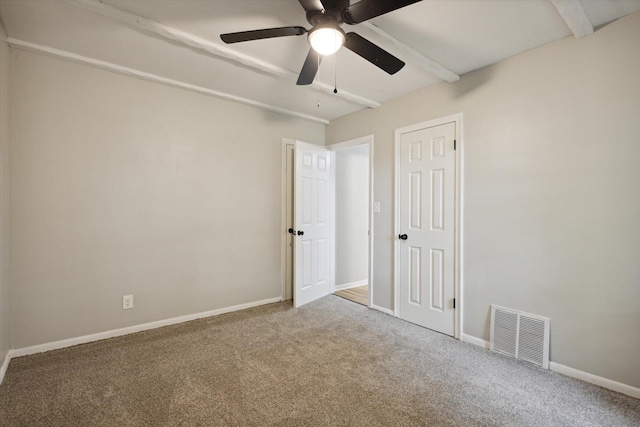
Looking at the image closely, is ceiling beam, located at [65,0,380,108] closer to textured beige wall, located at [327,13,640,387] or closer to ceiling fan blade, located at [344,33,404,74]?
ceiling fan blade, located at [344,33,404,74]

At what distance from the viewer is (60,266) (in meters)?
2.54

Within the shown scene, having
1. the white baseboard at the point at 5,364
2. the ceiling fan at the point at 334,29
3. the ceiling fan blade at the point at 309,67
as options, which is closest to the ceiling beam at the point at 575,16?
the ceiling fan at the point at 334,29

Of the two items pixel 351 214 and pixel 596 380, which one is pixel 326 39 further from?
pixel 351 214

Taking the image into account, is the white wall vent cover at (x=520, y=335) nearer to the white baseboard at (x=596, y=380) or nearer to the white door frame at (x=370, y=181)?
the white baseboard at (x=596, y=380)

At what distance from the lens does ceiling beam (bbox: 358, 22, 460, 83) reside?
2.07m

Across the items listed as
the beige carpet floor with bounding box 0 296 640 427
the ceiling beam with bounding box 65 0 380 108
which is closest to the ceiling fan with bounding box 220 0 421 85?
the ceiling beam with bounding box 65 0 380 108

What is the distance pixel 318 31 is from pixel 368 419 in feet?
7.26

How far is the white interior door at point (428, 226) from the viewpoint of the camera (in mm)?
2900

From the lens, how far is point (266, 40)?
226cm

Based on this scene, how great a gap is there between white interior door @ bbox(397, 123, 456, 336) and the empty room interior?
0.07 ft

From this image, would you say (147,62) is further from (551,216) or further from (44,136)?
(551,216)

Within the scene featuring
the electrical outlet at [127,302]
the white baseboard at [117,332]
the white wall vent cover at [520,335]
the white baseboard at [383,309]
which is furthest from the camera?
the white baseboard at [383,309]

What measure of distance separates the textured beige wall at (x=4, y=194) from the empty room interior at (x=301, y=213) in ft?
0.11

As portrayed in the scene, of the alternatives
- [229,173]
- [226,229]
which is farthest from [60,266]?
[229,173]
